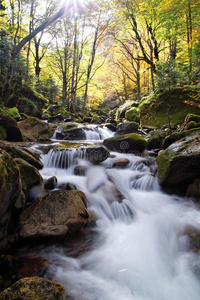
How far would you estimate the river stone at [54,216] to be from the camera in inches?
125

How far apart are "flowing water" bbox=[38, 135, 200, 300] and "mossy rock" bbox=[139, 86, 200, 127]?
632 cm

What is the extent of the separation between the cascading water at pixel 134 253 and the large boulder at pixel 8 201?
2.26 feet

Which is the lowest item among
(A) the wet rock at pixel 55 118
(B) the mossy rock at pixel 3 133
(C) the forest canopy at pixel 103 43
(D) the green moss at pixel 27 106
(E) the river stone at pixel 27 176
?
(E) the river stone at pixel 27 176

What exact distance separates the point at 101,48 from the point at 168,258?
2469cm

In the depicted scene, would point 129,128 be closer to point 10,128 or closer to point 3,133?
point 10,128

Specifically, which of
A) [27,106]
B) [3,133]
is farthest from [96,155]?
[27,106]

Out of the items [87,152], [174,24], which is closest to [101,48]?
[174,24]

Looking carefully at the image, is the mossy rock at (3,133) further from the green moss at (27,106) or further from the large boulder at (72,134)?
the green moss at (27,106)

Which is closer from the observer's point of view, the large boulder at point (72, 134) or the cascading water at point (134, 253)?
the cascading water at point (134, 253)

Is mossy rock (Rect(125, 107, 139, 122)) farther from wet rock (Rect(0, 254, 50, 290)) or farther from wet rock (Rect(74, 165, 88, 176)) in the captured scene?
wet rock (Rect(0, 254, 50, 290))

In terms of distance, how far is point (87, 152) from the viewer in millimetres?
6941

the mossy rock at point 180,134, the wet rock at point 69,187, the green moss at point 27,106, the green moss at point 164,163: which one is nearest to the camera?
the wet rock at point 69,187

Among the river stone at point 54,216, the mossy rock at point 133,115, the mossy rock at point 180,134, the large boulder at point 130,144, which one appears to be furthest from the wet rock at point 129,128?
the river stone at point 54,216

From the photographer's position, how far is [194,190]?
4.65 m
